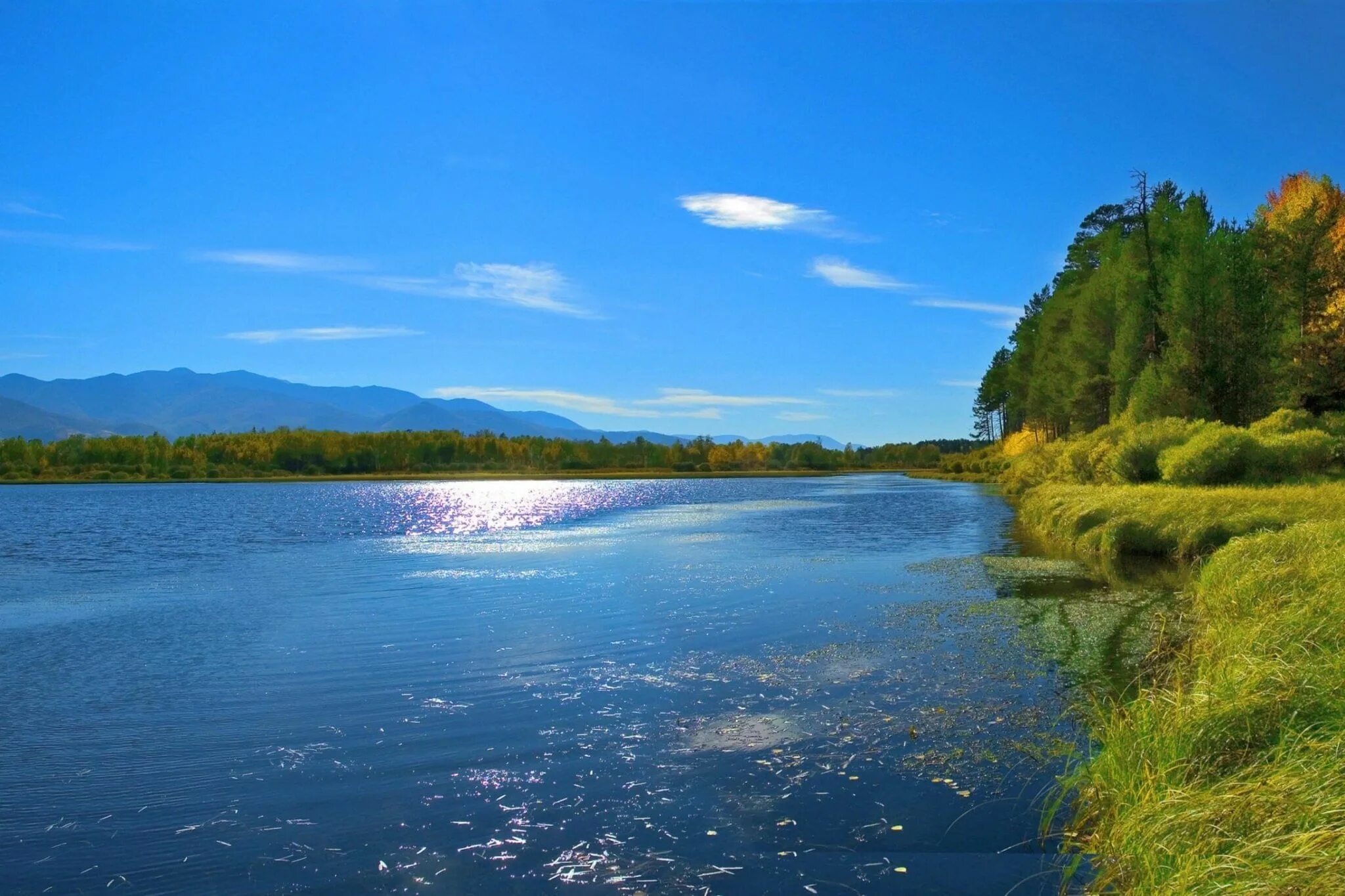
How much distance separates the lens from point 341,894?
7.56 m

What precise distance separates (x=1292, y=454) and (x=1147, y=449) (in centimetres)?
595

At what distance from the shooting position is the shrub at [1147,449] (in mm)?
35219

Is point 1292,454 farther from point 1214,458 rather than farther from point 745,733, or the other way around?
point 745,733

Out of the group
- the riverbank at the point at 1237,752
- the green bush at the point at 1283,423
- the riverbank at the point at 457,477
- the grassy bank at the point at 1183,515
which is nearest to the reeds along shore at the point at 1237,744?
the riverbank at the point at 1237,752

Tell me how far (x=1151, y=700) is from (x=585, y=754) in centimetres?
654

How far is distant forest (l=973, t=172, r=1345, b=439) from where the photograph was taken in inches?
1644

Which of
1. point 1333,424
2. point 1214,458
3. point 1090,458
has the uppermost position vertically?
point 1333,424

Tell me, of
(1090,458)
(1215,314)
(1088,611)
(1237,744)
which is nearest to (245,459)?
(1090,458)

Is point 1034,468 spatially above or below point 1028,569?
above

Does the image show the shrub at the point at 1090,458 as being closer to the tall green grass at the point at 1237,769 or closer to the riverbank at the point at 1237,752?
the riverbank at the point at 1237,752

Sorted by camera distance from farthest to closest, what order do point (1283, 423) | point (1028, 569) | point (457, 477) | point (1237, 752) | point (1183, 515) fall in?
point (457, 477) < point (1283, 423) < point (1028, 569) < point (1183, 515) < point (1237, 752)

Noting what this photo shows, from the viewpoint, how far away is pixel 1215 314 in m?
41.7

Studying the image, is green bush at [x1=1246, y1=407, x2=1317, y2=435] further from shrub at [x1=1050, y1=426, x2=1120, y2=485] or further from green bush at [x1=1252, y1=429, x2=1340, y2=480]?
shrub at [x1=1050, y1=426, x2=1120, y2=485]

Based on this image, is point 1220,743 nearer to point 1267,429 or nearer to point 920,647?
point 920,647
